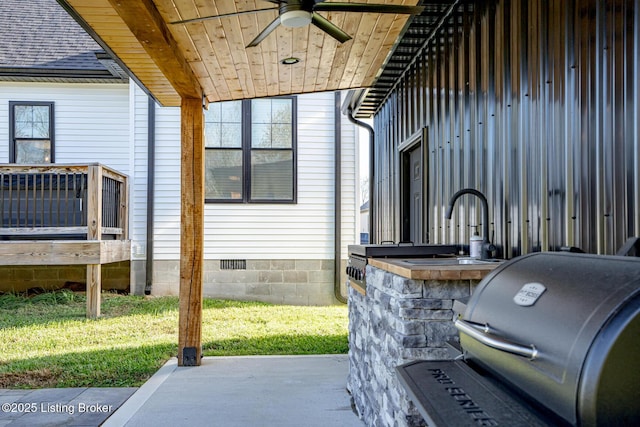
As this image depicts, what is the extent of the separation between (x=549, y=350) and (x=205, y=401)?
313 centimetres

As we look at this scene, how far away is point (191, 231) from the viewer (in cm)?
459

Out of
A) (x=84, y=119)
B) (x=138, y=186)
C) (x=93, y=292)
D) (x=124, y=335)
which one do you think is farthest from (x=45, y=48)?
(x=124, y=335)

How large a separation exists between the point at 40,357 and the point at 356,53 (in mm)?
4397

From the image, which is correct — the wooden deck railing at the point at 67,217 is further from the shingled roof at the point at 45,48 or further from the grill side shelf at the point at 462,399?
the grill side shelf at the point at 462,399

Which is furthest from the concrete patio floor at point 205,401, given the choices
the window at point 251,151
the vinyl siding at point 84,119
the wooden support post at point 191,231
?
the vinyl siding at point 84,119

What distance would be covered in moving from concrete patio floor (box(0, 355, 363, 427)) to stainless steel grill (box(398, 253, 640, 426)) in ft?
6.67

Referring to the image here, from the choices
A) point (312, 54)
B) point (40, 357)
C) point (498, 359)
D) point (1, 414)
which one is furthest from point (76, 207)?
point (498, 359)

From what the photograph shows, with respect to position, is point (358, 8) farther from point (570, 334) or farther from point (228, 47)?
point (570, 334)

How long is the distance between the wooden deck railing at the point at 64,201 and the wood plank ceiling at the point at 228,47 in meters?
3.03

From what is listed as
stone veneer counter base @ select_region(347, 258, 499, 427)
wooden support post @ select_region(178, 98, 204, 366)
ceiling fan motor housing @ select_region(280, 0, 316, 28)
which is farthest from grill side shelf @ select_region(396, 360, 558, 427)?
wooden support post @ select_region(178, 98, 204, 366)

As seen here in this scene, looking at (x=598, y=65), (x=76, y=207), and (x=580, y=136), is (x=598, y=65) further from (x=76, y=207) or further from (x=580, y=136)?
(x=76, y=207)

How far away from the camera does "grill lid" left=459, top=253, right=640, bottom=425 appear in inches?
39.4

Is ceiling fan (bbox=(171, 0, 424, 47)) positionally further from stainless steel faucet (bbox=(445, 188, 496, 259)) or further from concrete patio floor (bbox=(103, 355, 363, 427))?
concrete patio floor (bbox=(103, 355, 363, 427))

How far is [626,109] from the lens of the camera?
6.18 feet
